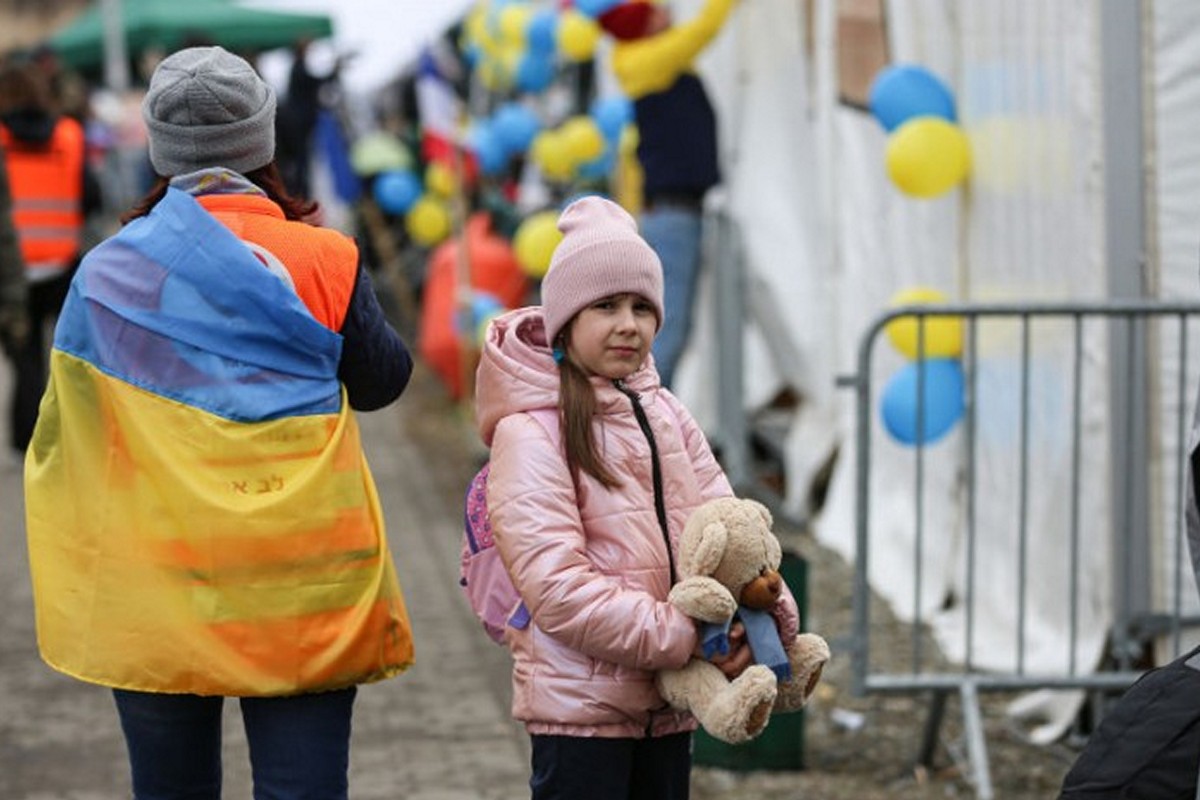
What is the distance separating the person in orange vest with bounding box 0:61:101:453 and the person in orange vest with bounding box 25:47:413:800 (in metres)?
6.56

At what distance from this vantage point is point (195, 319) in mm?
3727

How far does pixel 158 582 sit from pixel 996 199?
13.5ft

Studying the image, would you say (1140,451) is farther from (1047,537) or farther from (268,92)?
(268,92)

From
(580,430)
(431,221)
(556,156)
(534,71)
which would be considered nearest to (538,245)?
(556,156)

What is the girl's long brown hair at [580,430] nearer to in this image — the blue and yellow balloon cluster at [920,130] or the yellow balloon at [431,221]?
the blue and yellow balloon cluster at [920,130]

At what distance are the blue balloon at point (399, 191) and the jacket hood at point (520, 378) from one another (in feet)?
42.2

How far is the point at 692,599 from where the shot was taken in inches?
140

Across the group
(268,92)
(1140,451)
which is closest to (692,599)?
(268,92)

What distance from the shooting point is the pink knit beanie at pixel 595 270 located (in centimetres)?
380

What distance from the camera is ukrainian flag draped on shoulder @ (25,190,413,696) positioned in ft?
12.2

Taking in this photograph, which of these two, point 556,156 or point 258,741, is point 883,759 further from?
point 556,156

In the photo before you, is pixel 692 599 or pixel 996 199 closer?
pixel 692 599

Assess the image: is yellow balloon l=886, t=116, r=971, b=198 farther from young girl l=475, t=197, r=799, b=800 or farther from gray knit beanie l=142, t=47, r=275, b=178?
gray knit beanie l=142, t=47, r=275, b=178

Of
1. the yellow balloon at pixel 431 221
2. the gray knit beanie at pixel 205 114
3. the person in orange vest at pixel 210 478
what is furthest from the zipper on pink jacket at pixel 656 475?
the yellow balloon at pixel 431 221
